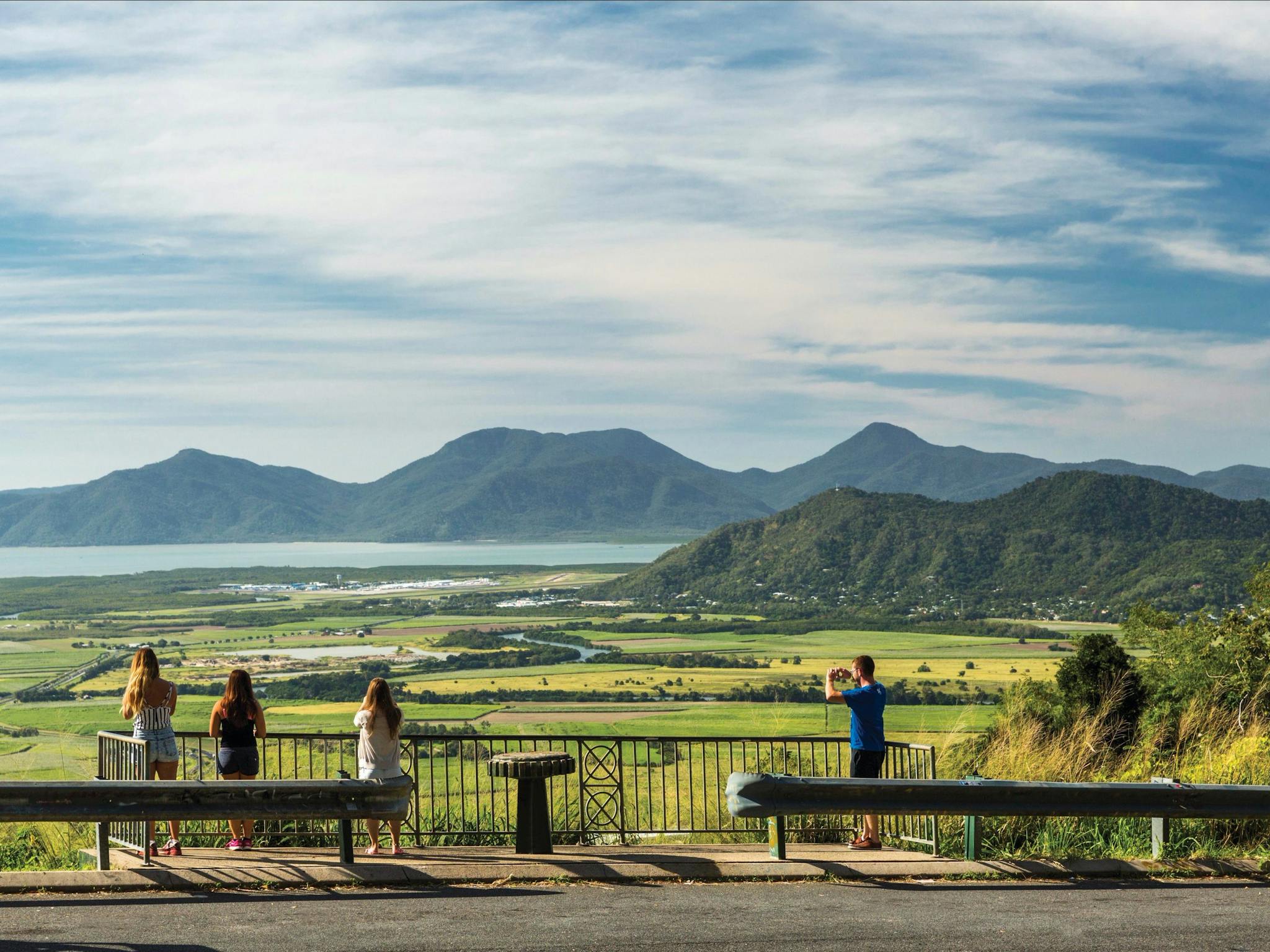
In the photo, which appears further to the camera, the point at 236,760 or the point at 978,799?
the point at 236,760

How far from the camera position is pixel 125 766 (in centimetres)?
1053

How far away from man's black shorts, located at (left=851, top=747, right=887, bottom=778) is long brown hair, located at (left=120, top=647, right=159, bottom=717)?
6.04 metres

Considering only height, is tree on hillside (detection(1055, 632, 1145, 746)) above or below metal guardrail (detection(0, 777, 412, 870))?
below

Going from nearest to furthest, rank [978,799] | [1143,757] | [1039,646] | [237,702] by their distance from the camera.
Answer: [978,799] → [237,702] → [1143,757] → [1039,646]

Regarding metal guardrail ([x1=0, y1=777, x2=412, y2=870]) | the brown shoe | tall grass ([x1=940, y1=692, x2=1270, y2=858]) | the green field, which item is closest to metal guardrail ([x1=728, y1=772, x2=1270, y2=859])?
tall grass ([x1=940, y1=692, x2=1270, y2=858])

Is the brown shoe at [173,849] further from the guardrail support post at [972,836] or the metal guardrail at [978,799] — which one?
the guardrail support post at [972,836]

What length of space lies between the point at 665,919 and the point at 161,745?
4691 millimetres

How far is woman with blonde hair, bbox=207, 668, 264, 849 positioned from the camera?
10656 millimetres

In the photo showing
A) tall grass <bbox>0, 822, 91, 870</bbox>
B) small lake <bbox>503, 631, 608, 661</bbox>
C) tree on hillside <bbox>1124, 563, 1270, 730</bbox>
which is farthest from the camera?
small lake <bbox>503, 631, 608, 661</bbox>

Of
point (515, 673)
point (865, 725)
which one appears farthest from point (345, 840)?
point (515, 673)

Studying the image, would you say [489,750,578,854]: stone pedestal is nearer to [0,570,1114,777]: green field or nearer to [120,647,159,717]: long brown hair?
[120,647,159,717]: long brown hair

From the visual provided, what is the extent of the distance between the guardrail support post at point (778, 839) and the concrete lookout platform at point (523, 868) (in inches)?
4.6

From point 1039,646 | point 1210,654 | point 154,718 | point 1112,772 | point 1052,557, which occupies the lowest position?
point 1039,646

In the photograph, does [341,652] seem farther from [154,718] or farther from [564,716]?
[154,718]
